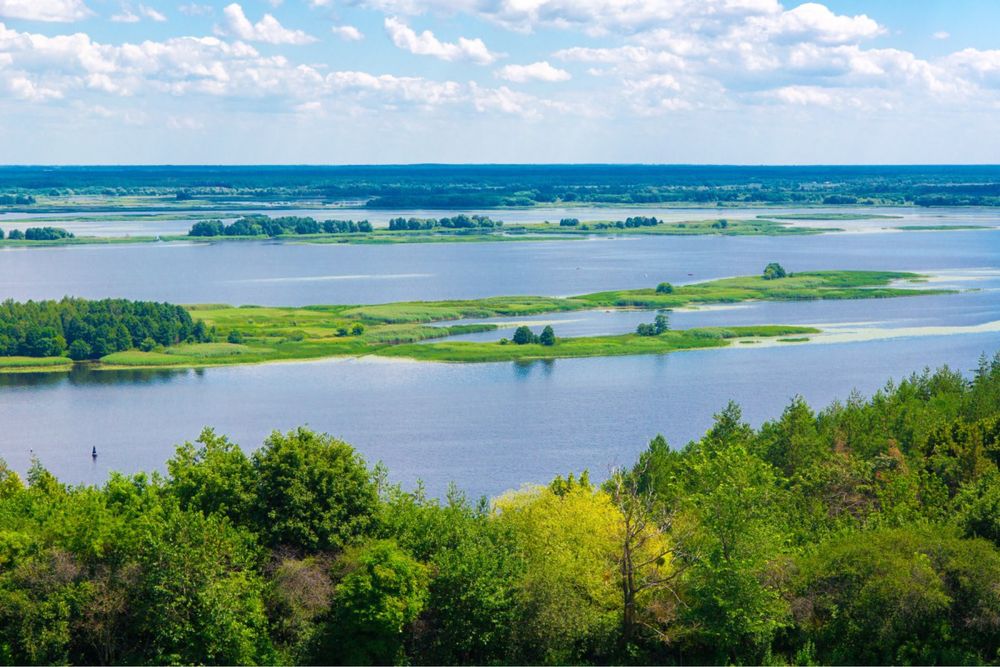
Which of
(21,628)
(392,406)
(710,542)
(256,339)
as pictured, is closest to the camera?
(21,628)

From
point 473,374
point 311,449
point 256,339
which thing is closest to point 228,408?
point 473,374

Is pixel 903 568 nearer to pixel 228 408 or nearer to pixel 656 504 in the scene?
pixel 656 504

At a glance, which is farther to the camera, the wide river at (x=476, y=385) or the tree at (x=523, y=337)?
the tree at (x=523, y=337)

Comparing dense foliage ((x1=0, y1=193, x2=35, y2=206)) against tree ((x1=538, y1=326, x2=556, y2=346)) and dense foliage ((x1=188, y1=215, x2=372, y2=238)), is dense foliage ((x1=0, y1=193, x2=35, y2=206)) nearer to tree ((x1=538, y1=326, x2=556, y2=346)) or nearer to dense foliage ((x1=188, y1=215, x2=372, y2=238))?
dense foliage ((x1=188, y1=215, x2=372, y2=238))

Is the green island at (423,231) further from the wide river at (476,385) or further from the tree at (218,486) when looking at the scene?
the tree at (218,486)

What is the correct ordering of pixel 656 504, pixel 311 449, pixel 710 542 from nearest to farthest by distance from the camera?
pixel 710 542 → pixel 311 449 → pixel 656 504

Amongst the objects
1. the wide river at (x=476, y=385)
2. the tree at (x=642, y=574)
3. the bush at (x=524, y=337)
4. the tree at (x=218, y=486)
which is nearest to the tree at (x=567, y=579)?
the tree at (x=642, y=574)

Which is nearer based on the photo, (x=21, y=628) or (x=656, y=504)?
(x=21, y=628)
